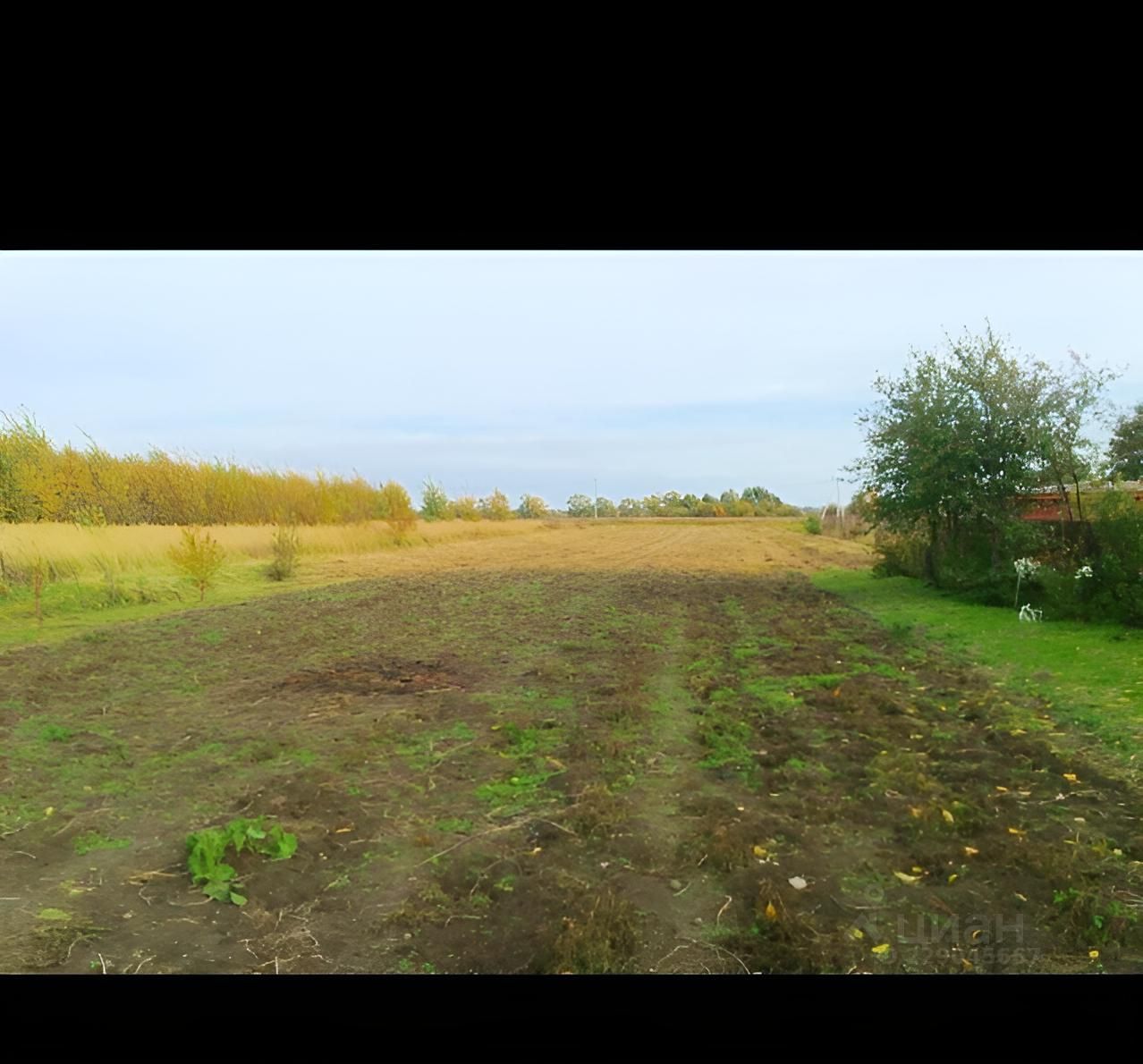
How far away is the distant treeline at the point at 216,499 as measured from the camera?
2.35m

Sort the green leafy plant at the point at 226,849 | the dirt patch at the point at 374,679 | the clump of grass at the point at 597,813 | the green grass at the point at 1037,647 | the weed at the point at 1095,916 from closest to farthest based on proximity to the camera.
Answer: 1. the weed at the point at 1095,916
2. the green leafy plant at the point at 226,849
3. the clump of grass at the point at 597,813
4. the green grass at the point at 1037,647
5. the dirt patch at the point at 374,679

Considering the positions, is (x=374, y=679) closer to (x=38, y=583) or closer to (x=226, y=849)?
(x=226, y=849)

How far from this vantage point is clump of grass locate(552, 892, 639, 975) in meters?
1.69

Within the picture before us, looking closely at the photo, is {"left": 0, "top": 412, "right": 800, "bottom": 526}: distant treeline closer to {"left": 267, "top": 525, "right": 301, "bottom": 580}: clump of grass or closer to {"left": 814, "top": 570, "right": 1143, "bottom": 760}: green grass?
{"left": 267, "top": 525, "right": 301, "bottom": 580}: clump of grass

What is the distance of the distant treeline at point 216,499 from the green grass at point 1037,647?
49 cm

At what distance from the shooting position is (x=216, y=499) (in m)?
2.43

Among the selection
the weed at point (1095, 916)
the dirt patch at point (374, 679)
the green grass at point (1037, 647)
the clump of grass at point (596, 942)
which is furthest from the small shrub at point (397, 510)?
the weed at point (1095, 916)

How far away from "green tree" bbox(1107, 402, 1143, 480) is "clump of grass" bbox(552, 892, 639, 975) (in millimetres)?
2132

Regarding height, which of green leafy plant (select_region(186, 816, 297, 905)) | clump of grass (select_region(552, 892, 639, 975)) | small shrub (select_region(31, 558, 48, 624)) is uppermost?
small shrub (select_region(31, 558, 48, 624))

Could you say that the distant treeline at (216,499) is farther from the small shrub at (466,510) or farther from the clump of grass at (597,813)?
the clump of grass at (597,813)

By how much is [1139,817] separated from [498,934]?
72.2 inches

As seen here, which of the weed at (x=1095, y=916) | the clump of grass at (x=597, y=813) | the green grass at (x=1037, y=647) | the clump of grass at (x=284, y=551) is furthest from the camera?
the clump of grass at (x=284, y=551)

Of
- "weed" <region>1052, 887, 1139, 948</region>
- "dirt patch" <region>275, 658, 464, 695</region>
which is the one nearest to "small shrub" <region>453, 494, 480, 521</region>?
"dirt patch" <region>275, 658, 464, 695</region>
